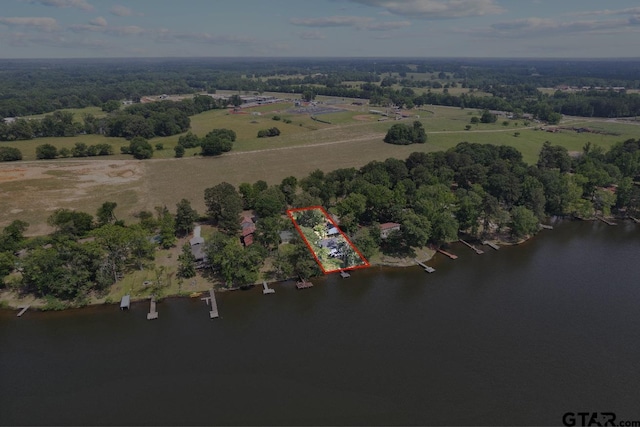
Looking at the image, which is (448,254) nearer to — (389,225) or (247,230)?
(389,225)

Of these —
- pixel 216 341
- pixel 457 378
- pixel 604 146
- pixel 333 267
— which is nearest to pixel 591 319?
pixel 457 378

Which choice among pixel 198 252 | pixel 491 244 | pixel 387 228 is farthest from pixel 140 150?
pixel 491 244

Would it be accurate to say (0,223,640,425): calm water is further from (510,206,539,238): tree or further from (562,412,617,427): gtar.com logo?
(510,206,539,238): tree

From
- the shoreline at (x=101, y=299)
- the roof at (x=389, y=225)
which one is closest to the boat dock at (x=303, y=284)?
the shoreline at (x=101, y=299)

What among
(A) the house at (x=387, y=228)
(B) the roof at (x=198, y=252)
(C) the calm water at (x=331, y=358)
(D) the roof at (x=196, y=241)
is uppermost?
(A) the house at (x=387, y=228)

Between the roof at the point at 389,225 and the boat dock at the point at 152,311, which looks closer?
the boat dock at the point at 152,311

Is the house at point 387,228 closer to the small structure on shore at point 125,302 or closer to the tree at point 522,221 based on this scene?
the tree at point 522,221

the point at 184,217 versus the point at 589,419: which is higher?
the point at 184,217
